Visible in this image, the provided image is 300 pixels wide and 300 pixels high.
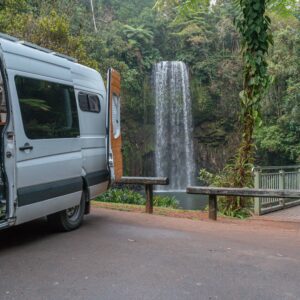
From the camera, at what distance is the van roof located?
5.36 meters

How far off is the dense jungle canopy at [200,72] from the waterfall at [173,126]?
57 cm

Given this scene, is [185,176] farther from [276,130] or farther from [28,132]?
[28,132]

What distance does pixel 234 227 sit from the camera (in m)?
8.12

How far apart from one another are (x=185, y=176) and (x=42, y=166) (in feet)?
71.2

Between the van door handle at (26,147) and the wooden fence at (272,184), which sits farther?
the wooden fence at (272,184)

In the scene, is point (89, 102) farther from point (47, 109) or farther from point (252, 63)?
point (252, 63)

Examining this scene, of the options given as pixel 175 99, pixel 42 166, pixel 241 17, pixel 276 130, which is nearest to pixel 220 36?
pixel 175 99

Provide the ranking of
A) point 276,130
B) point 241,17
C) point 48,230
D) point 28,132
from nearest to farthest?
point 28,132 → point 48,230 → point 241,17 → point 276,130

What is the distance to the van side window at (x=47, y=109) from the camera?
5.51 meters

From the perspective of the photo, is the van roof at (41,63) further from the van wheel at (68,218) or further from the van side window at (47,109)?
the van wheel at (68,218)

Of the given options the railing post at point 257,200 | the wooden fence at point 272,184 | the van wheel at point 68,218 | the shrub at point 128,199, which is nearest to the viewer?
the van wheel at point 68,218

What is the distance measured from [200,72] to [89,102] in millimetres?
22800

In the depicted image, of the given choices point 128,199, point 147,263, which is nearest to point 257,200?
point 128,199

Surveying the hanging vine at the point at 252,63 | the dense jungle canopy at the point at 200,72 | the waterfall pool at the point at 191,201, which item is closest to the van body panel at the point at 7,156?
the hanging vine at the point at 252,63
